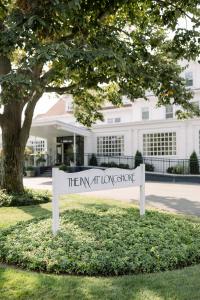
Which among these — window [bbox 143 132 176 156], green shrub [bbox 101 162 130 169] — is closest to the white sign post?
window [bbox 143 132 176 156]

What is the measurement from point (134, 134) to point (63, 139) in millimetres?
8210

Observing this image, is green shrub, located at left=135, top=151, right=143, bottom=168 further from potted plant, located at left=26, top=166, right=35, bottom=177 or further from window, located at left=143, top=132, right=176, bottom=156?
potted plant, located at left=26, top=166, right=35, bottom=177

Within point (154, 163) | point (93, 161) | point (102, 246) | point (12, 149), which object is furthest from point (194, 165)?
point (102, 246)

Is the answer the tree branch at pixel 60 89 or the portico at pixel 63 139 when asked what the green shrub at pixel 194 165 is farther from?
the tree branch at pixel 60 89

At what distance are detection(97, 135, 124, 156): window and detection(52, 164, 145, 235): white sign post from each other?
2243 cm

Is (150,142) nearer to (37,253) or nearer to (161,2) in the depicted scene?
(161,2)

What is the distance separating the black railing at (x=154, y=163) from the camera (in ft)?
85.6

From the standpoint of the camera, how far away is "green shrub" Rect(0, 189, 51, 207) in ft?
44.4

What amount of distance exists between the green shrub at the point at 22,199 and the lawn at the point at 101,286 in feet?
25.3

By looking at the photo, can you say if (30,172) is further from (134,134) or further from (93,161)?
(134,134)

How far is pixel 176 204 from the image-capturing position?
44.6 feet

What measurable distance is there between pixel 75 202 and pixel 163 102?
5011mm

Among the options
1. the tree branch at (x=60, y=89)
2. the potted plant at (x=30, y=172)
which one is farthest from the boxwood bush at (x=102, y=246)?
the potted plant at (x=30, y=172)

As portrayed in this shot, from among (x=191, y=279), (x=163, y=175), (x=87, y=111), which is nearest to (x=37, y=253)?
(x=191, y=279)
